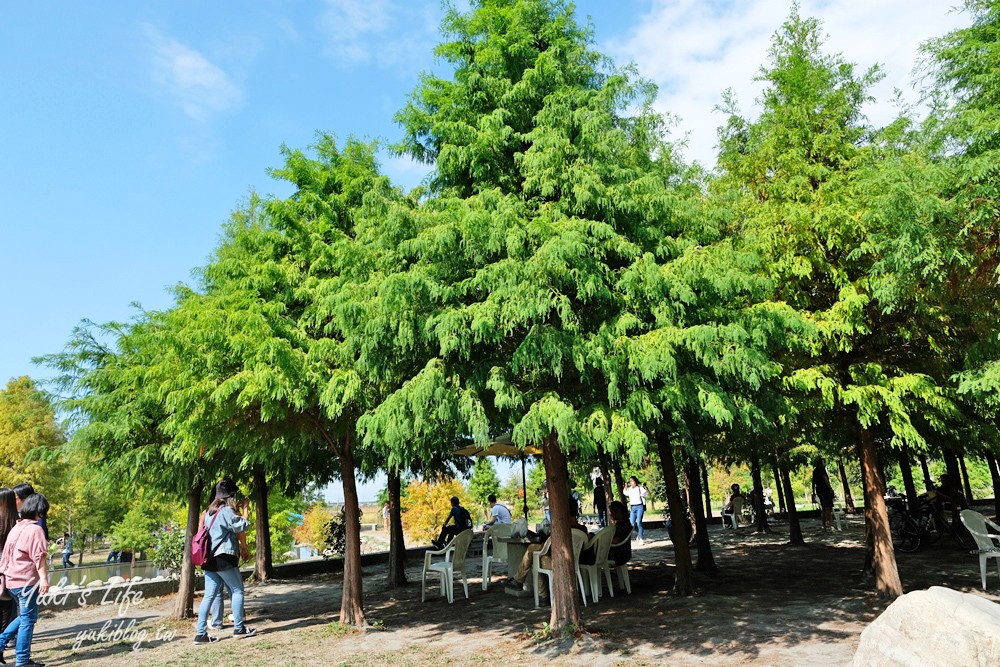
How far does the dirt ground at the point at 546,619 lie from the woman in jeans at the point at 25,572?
3.68 ft

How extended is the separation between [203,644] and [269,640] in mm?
845

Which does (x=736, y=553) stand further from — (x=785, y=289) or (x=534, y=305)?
(x=534, y=305)

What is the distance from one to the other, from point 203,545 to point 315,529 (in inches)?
1167

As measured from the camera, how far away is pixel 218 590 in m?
9.13

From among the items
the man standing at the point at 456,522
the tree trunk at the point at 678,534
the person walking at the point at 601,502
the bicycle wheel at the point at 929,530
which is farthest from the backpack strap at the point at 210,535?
the bicycle wheel at the point at 929,530

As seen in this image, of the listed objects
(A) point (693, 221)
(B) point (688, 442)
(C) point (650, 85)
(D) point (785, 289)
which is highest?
(C) point (650, 85)

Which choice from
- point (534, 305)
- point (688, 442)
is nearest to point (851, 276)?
point (688, 442)

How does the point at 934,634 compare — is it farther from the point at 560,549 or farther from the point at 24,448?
the point at 24,448

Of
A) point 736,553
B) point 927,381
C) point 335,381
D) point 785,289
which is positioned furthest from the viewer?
point 736,553

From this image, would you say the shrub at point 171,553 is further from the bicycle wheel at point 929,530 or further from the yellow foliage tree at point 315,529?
the bicycle wheel at point 929,530

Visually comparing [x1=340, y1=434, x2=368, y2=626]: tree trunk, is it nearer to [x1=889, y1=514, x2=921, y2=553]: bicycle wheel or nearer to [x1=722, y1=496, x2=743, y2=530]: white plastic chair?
[x1=889, y1=514, x2=921, y2=553]: bicycle wheel

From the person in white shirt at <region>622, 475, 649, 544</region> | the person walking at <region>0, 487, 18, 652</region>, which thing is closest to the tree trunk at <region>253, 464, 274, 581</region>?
the person walking at <region>0, 487, 18, 652</region>

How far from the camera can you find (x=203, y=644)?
348 inches

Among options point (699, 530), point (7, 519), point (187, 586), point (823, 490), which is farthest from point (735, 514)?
point (7, 519)
